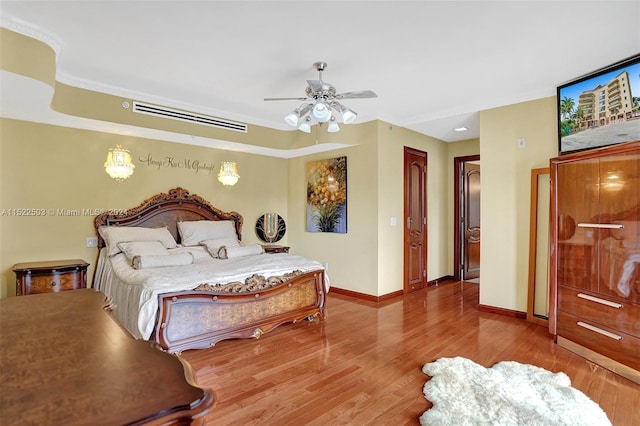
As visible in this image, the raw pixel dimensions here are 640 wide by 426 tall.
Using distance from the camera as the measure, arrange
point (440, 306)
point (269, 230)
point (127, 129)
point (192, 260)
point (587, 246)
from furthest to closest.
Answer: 1. point (269, 230)
2. point (440, 306)
3. point (127, 129)
4. point (192, 260)
5. point (587, 246)

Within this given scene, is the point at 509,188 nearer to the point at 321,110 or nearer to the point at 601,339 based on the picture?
the point at 601,339

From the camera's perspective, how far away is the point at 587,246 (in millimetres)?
2883

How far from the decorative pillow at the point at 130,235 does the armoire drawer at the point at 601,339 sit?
14.6ft

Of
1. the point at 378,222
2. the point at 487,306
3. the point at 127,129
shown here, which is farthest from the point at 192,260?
the point at 487,306

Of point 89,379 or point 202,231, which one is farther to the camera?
point 202,231

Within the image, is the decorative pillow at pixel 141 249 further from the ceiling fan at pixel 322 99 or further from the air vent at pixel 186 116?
the ceiling fan at pixel 322 99

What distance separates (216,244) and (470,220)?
4.61 m

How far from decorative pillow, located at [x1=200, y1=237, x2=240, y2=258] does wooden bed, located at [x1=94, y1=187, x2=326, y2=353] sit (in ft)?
1.77

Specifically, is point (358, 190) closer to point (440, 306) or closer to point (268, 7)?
point (440, 306)

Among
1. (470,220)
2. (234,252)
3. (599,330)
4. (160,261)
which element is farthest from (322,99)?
(470,220)

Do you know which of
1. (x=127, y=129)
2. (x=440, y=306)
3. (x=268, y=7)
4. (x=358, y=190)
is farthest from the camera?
(x=358, y=190)

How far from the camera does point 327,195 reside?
5418 millimetres

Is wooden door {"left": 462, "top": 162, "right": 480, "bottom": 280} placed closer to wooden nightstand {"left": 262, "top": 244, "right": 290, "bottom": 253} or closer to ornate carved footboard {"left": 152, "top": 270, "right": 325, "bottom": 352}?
wooden nightstand {"left": 262, "top": 244, "right": 290, "bottom": 253}

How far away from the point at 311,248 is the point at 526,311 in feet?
10.6
